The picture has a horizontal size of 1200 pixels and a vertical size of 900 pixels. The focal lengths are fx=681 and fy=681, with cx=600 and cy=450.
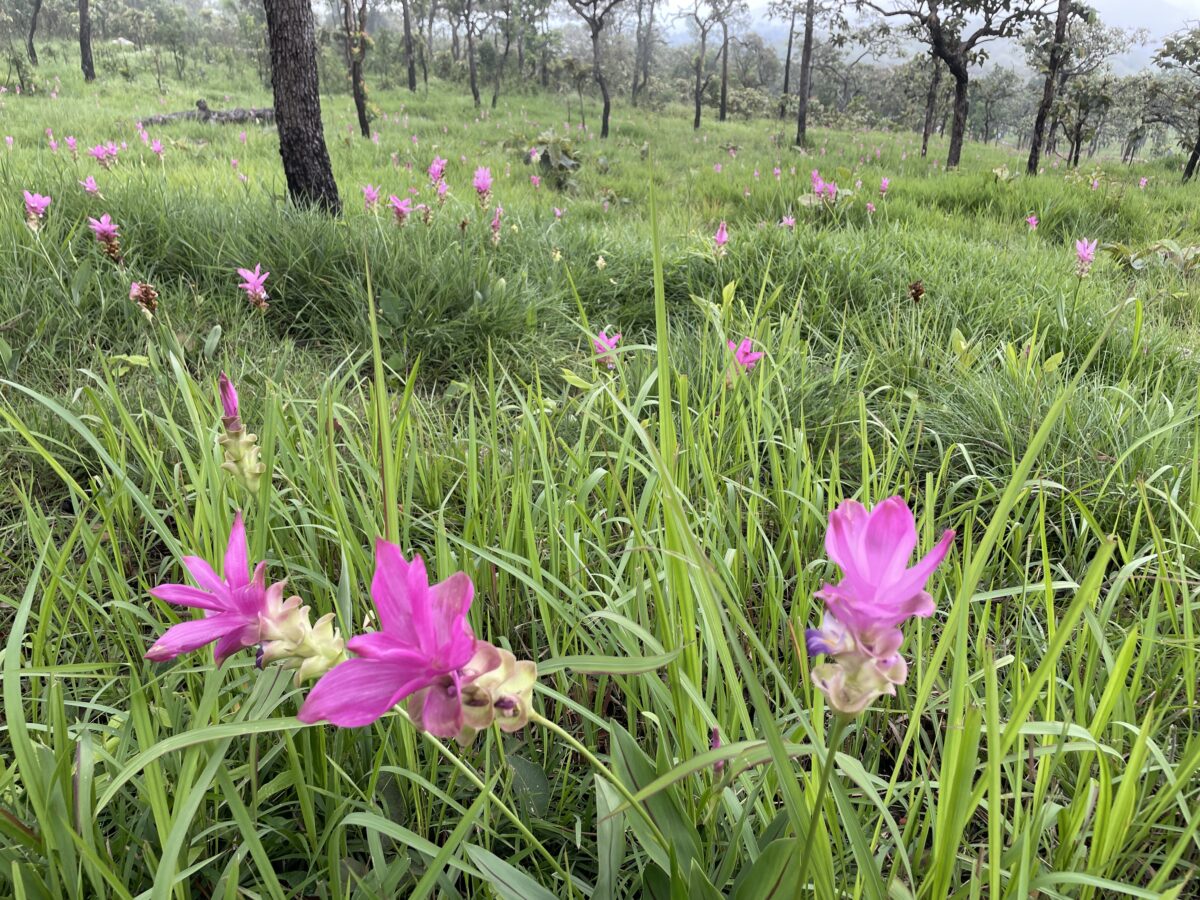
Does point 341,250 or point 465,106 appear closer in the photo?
point 341,250

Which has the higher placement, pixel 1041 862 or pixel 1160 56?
pixel 1160 56

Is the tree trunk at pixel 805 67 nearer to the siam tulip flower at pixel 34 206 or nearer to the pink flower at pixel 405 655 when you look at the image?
the siam tulip flower at pixel 34 206

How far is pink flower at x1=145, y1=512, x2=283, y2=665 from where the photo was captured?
483mm

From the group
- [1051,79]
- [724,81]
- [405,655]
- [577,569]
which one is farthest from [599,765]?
[724,81]

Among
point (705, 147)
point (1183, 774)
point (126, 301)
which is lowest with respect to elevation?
point (1183, 774)

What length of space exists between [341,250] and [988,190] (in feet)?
18.7

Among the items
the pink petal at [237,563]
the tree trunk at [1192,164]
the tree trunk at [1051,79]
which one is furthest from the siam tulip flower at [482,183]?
the tree trunk at [1192,164]

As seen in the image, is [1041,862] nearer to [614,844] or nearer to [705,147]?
[614,844]

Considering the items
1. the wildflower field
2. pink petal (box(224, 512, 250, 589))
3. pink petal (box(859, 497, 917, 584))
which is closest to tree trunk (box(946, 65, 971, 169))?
the wildflower field

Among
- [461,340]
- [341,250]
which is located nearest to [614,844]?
[461,340]

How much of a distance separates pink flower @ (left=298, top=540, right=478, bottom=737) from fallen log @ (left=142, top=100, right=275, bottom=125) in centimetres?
1292

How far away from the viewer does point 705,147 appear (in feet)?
46.5

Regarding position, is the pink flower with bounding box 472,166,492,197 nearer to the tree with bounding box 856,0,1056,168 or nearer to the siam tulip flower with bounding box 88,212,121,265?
the siam tulip flower with bounding box 88,212,121,265

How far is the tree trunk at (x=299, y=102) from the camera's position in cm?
337
